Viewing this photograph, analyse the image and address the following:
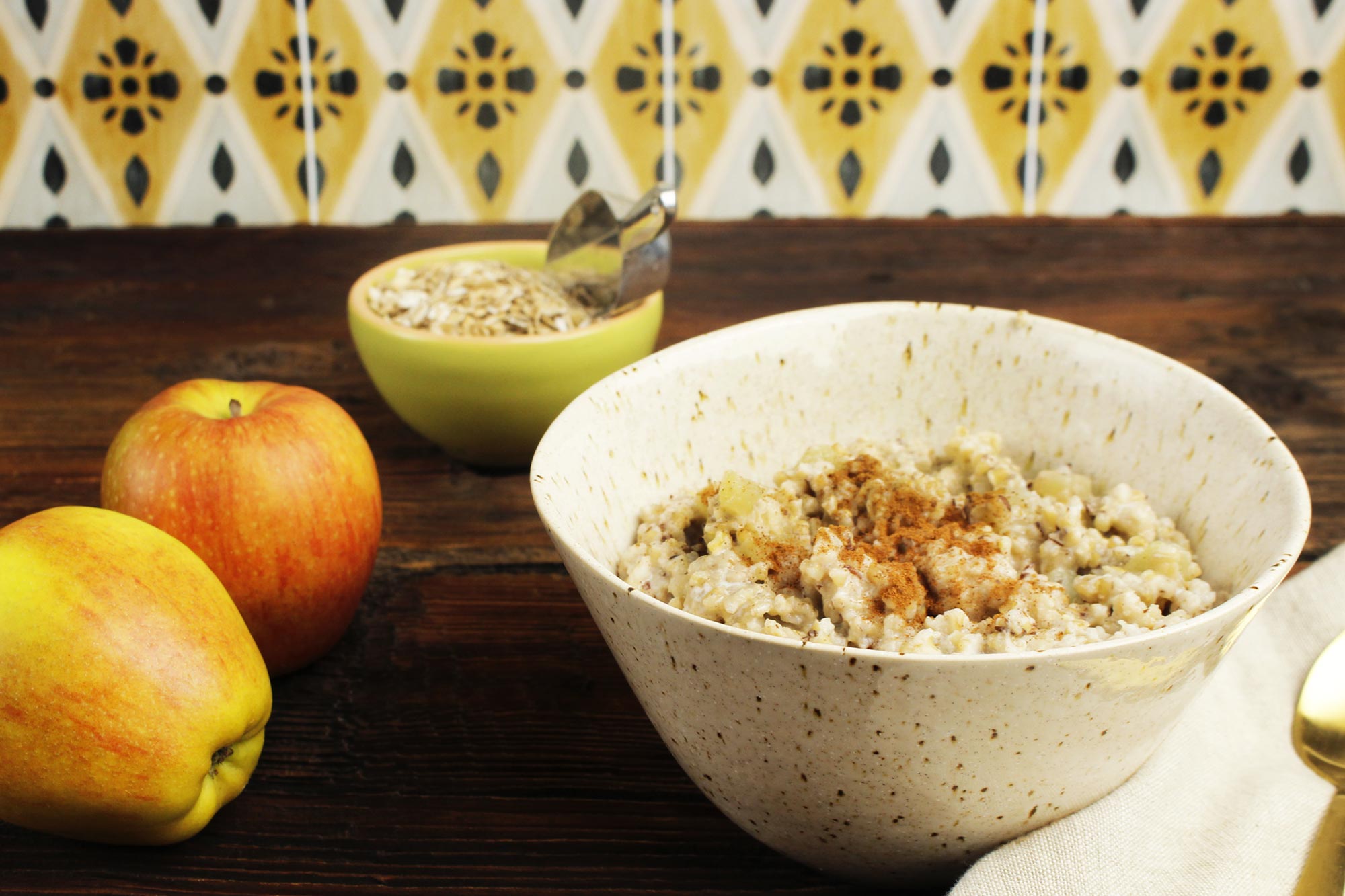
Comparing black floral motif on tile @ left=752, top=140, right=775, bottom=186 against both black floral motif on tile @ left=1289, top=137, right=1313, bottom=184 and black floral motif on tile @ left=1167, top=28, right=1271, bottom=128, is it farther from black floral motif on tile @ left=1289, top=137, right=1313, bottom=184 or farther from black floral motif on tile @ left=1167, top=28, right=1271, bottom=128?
black floral motif on tile @ left=1289, top=137, right=1313, bottom=184

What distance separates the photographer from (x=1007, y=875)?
613mm

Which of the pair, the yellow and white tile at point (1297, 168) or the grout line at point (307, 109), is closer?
the grout line at point (307, 109)

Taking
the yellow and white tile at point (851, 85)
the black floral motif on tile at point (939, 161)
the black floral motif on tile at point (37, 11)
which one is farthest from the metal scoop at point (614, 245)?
the black floral motif on tile at point (37, 11)

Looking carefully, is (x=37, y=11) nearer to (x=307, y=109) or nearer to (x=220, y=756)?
(x=307, y=109)

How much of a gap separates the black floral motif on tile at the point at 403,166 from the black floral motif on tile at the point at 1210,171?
1.76m

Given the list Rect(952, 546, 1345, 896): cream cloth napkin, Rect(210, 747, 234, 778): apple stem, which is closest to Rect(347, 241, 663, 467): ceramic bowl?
Rect(210, 747, 234, 778): apple stem

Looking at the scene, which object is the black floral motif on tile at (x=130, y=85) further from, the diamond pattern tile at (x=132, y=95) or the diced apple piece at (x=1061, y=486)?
the diced apple piece at (x=1061, y=486)

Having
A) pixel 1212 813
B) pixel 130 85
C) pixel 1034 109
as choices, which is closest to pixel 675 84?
pixel 1034 109

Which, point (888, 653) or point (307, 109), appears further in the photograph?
point (307, 109)

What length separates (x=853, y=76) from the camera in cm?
243

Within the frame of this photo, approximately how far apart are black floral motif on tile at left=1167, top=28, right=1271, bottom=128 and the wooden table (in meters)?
0.72

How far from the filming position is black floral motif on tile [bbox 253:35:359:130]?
2.37 meters

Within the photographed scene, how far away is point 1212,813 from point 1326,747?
0.12 meters

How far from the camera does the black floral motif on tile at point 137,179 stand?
2.46 m
